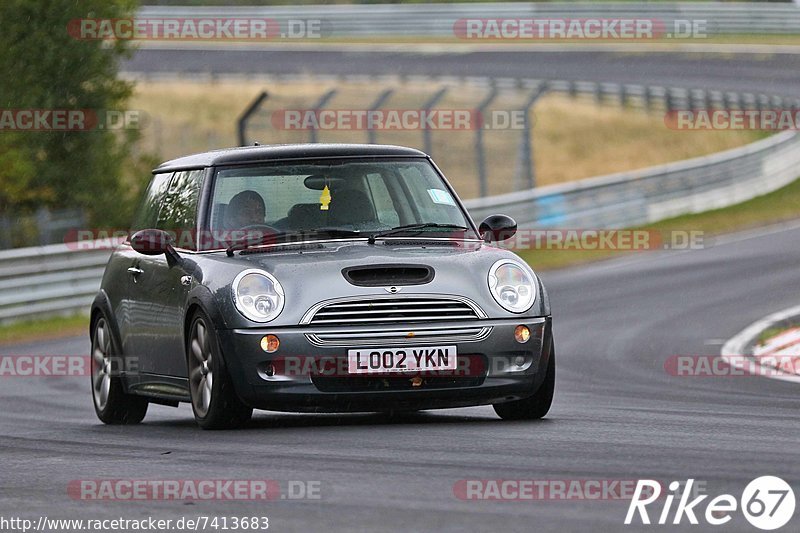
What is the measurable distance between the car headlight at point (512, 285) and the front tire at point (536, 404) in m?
0.29

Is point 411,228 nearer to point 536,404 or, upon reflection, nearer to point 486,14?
point 536,404

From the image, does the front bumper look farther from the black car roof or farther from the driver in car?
the black car roof

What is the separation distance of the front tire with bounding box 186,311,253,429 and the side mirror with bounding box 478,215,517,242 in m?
1.75

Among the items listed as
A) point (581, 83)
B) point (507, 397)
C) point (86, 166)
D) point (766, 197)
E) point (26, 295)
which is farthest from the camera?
point (581, 83)

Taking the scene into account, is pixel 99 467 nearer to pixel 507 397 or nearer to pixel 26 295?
pixel 507 397

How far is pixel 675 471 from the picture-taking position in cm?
650

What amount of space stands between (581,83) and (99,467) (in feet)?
123

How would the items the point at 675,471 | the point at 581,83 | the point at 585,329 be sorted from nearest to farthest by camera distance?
the point at 675,471, the point at 585,329, the point at 581,83

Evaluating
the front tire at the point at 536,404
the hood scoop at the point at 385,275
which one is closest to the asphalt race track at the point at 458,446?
the front tire at the point at 536,404

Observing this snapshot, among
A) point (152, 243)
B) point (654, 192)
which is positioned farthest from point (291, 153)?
point (654, 192)

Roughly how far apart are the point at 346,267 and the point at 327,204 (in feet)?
2.78

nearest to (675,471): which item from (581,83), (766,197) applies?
(766,197)

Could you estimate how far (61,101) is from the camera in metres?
25.0

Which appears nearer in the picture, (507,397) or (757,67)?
(507,397)
